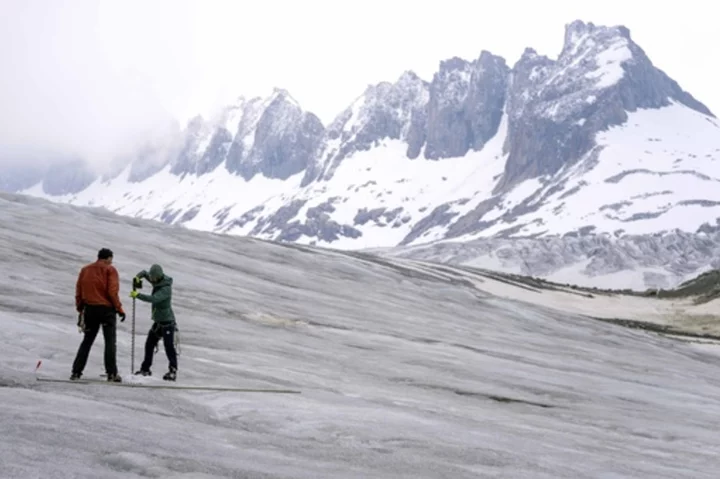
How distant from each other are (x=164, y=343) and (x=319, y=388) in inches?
166

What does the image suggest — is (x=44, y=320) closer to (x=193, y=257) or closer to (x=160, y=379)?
(x=160, y=379)

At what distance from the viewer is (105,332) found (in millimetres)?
18875

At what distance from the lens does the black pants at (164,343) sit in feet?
65.8

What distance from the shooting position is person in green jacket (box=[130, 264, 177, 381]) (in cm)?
2003

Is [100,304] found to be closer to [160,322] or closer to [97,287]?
[97,287]

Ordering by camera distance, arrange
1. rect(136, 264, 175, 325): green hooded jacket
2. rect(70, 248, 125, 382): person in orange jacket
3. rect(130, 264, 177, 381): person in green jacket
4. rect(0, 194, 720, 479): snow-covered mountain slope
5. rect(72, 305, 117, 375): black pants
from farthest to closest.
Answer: rect(136, 264, 175, 325): green hooded jacket → rect(130, 264, 177, 381): person in green jacket → rect(70, 248, 125, 382): person in orange jacket → rect(72, 305, 117, 375): black pants → rect(0, 194, 720, 479): snow-covered mountain slope

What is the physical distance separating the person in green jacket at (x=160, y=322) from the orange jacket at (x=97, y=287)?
1.01m

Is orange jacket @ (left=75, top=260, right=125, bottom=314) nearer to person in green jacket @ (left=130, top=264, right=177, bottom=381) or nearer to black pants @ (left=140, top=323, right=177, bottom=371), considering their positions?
person in green jacket @ (left=130, top=264, right=177, bottom=381)

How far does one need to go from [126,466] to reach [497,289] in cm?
8270

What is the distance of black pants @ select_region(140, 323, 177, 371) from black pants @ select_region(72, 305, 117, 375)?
149 centimetres

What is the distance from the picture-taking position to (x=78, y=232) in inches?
1893

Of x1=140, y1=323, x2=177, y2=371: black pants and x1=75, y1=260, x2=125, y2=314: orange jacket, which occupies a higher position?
x1=75, y1=260, x2=125, y2=314: orange jacket

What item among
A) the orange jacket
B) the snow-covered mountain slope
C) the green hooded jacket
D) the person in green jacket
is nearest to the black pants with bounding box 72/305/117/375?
the orange jacket

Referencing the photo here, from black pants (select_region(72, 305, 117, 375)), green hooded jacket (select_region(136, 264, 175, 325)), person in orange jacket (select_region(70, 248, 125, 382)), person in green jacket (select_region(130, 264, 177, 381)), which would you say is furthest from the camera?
green hooded jacket (select_region(136, 264, 175, 325))
